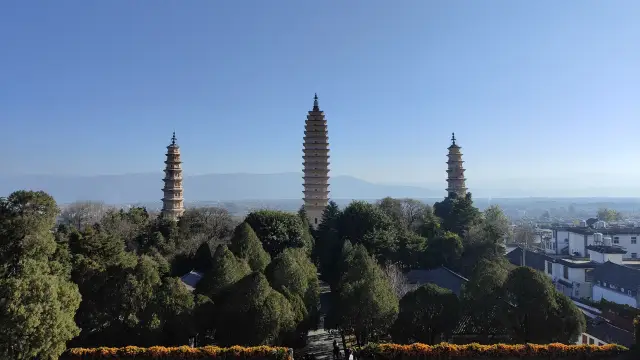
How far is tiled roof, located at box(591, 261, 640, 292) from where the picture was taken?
23452 millimetres

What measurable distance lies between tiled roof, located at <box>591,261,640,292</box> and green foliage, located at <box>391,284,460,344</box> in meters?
14.1

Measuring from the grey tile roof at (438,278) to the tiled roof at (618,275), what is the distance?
8536 millimetres

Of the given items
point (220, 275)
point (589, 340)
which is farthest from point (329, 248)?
point (589, 340)

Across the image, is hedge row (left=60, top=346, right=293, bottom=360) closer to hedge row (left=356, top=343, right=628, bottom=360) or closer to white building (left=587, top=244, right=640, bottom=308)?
hedge row (left=356, top=343, right=628, bottom=360)

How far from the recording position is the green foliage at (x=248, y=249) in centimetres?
1903

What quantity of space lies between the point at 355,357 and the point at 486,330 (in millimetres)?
3934

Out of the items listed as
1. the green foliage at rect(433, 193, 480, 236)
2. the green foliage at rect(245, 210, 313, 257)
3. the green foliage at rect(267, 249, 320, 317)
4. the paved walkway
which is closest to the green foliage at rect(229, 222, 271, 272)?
the green foliage at rect(267, 249, 320, 317)

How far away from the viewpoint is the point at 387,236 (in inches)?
937

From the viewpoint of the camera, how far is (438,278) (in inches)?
864

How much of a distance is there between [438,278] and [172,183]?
2489 centimetres

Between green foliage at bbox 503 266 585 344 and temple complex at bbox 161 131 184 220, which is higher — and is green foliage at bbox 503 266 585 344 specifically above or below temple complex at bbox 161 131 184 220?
below

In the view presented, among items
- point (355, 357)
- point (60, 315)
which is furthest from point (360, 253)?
point (60, 315)

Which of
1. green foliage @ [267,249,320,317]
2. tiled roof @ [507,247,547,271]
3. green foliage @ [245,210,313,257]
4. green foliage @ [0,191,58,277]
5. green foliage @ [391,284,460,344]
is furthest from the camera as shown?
tiled roof @ [507,247,547,271]

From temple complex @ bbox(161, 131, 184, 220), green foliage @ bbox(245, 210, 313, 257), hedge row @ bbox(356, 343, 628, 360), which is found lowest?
hedge row @ bbox(356, 343, 628, 360)
